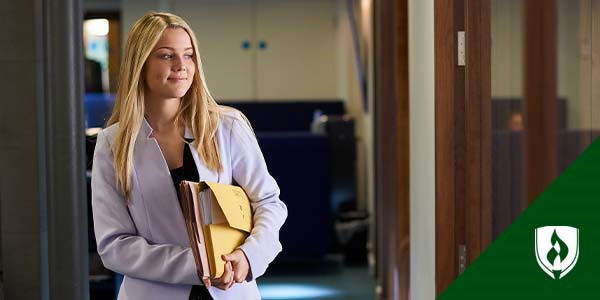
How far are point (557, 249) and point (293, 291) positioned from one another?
5.85 m

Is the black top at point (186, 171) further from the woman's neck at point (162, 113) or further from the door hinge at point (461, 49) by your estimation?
the door hinge at point (461, 49)

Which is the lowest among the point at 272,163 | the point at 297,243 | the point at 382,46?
the point at 297,243

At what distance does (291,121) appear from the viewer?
14.3 metres

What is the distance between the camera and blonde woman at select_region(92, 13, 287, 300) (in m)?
2.94

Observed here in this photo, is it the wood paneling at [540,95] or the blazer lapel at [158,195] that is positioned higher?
the wood paneling at [540,95]

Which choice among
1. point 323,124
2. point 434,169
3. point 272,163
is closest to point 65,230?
point 434,169

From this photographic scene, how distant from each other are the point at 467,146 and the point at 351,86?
387 inches

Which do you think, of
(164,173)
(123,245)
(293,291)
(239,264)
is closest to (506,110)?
(239,264)

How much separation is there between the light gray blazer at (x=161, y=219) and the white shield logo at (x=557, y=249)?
2.36 feet

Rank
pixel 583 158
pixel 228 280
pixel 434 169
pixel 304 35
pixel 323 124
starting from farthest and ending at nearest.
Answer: pixel 304 35, pixel 323 124, pixel 434 169, pixel 228 280, pixel 583 158

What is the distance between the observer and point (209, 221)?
9.35ft

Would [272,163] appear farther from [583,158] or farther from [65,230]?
[583,158]

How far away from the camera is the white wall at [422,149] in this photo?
14.0 feet

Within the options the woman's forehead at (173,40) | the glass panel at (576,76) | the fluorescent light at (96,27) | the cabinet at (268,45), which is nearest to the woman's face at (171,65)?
the woman's forehead at (173,40)
